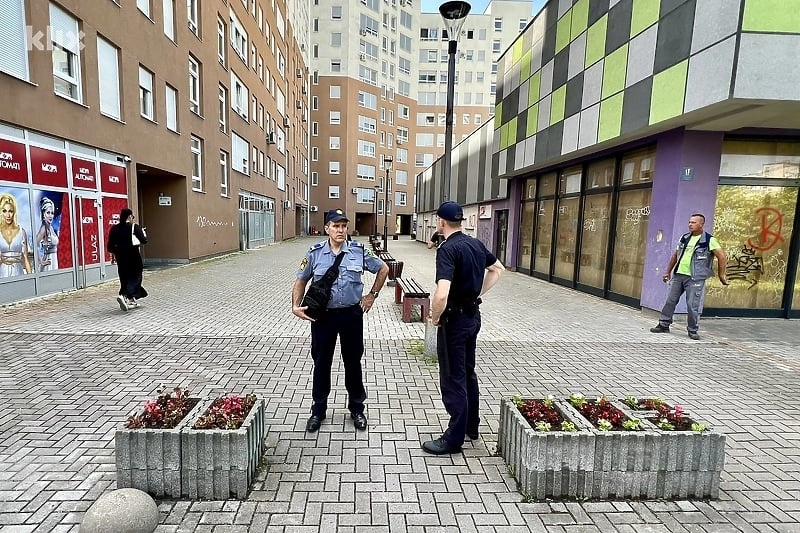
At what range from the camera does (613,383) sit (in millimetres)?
4926

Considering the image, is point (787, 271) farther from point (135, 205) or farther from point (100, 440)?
point (135, 205)

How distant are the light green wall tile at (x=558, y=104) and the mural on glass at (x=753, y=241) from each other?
4.66 m

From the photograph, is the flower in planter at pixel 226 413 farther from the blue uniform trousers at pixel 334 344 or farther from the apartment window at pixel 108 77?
the apartment window at pixel 108 77

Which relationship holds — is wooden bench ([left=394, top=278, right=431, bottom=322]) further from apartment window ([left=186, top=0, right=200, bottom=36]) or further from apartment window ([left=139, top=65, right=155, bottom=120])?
apartment window ([left=186, top=0, right=200, bottom=36])

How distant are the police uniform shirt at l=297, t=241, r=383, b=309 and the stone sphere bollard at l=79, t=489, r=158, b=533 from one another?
1699mm

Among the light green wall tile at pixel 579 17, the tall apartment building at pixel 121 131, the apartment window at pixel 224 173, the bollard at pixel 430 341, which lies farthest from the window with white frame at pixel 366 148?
the bollard at pixel 430 341

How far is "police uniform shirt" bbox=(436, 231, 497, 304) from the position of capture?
121 inches

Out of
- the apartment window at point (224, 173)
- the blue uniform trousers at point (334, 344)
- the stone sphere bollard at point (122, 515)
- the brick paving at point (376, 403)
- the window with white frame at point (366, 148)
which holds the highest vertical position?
the window with white frame at point (366, 148)

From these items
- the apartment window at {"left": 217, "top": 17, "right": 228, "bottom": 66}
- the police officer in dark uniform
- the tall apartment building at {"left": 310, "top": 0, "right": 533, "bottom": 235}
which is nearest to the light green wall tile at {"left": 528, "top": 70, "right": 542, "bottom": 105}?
the police officer in dark uniform

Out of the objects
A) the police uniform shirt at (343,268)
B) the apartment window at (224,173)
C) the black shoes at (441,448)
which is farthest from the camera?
the apartment window at (224,173)

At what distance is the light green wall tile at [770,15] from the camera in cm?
615

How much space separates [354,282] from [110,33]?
12.2 metres

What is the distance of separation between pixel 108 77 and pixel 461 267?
41.1 ft

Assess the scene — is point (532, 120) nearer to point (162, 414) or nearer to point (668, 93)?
point (668, 93)
